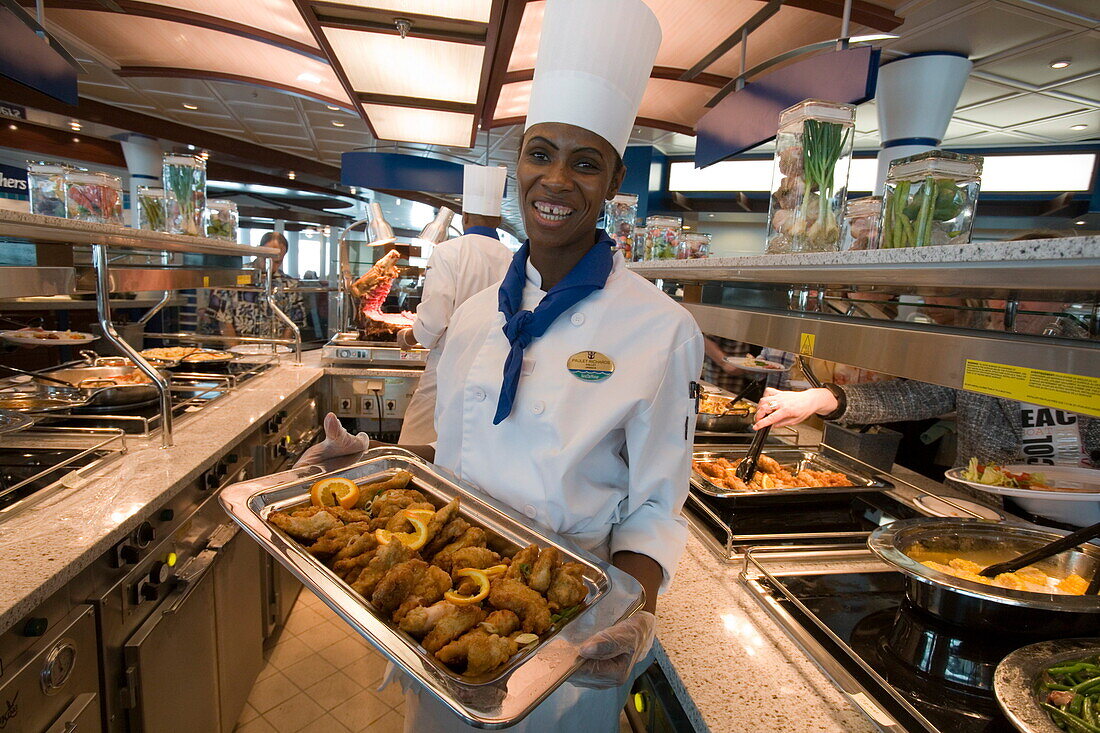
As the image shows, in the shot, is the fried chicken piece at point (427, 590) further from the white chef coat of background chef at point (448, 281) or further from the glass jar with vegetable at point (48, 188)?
the white chef coat of background chef at point (448, 281)

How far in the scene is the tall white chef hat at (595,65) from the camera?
1337mm

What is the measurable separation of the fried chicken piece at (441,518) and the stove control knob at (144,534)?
2.90ft

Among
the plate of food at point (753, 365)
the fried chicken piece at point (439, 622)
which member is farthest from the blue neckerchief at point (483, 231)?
the fried chicken piece at point (439, 622)

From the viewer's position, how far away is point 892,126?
4586mm

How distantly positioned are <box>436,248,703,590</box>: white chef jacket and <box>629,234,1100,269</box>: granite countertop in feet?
0.79

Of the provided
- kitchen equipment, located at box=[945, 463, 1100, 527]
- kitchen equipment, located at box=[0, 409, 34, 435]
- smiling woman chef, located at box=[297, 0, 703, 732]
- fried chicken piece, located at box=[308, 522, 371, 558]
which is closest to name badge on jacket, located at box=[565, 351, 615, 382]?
smiling woman chef, located at box=[297, 0, 703, 732]

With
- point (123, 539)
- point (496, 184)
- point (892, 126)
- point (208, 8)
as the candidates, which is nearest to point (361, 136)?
point (496, 184)

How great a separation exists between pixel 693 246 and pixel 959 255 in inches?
58.2

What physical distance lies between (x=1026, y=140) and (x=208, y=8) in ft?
24.3

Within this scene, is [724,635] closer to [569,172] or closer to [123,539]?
[569,172]

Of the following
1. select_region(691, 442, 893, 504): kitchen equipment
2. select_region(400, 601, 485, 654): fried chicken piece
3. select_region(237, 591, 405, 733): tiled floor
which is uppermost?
select_region(400, 601, 485, 654): fried chicken piece

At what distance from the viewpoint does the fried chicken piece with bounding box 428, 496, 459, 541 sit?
120 centimetres

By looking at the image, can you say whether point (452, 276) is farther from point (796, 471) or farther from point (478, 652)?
point (478, 652)

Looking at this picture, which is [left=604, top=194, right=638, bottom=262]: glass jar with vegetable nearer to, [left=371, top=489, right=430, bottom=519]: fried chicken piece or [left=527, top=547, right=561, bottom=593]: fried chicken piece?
[left=371, top=489, right=430, bottom=519]: fried chicken piece
